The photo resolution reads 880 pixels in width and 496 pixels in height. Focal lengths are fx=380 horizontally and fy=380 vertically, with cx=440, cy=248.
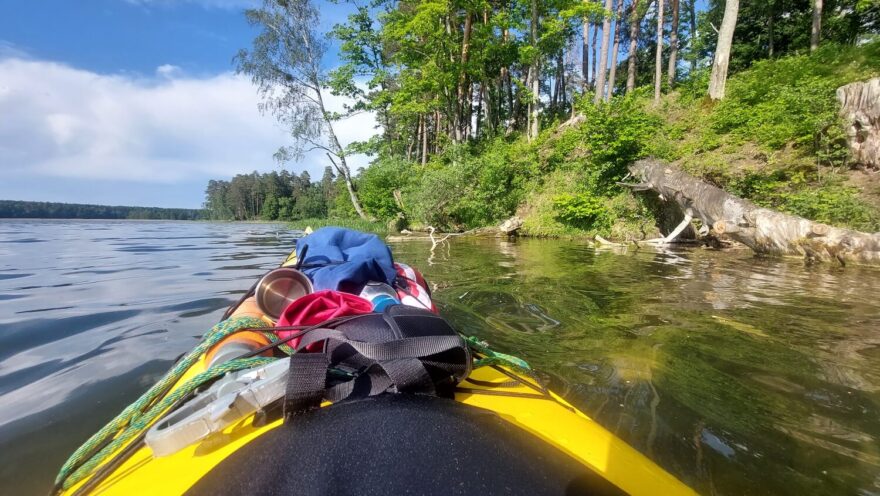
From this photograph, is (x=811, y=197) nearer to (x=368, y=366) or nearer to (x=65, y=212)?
(x=368, y=366)

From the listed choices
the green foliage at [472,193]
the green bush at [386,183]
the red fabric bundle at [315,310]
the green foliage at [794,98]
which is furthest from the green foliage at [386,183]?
the red fabric bundle at [315,310]

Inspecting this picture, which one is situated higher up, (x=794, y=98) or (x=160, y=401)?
(x=794, y=98)

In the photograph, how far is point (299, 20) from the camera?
1919 centimetres

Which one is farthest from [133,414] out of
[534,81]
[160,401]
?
[534,81]

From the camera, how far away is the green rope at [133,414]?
965 mm

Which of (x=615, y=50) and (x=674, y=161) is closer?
(x=674, y=161)

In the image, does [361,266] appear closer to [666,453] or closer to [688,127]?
[666,453]

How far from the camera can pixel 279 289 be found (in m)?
2.07

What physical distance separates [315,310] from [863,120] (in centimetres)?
1033

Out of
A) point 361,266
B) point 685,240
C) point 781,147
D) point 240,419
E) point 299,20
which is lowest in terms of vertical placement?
point 685,240

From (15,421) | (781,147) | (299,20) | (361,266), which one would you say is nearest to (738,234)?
(781,147)

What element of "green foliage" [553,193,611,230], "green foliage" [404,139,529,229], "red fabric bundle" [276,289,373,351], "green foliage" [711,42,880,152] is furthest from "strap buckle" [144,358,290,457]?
"green foliage" [404,139,529,229]

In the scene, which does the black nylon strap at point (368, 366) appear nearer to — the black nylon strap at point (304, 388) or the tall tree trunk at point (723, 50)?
the black nylon strap at point (304, 388)

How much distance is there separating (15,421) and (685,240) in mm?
10293
